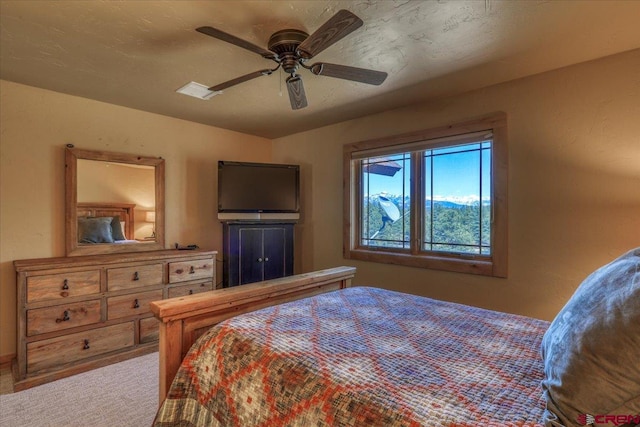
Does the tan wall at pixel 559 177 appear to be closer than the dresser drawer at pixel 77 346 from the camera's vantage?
Yes

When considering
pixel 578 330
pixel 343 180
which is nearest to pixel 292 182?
pixel 343 180

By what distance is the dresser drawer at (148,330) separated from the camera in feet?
9.73

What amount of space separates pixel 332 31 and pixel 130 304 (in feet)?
9.20

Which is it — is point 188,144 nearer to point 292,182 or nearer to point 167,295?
point 292,182

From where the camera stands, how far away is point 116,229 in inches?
125

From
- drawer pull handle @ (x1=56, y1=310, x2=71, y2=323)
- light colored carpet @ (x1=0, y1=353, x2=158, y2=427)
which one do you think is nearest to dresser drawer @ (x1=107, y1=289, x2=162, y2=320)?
drawer pull handle @ (x1=56, y1=310, x2=71, y2=323)

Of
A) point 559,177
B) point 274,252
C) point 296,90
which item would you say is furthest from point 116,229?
point 559,177

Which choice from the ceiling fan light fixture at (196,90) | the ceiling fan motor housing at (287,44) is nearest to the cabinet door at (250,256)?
the ceiling fan light fixture at (196,90)

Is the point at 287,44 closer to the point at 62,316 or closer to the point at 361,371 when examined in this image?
the point at 361,371

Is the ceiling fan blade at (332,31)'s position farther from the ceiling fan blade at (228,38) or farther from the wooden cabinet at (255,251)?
the wooden cabinet at (255,251)

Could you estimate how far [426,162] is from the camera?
10.3ft

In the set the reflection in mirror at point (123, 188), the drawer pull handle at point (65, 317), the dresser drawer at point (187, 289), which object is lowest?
the drawer pull handle at point (65, 317)

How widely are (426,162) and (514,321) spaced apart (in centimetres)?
183

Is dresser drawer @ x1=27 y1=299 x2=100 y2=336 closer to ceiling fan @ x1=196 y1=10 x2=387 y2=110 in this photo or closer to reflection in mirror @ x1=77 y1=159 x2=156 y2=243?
reflection in mirror @ x1=77 y1=159 x2=156 y2=243
